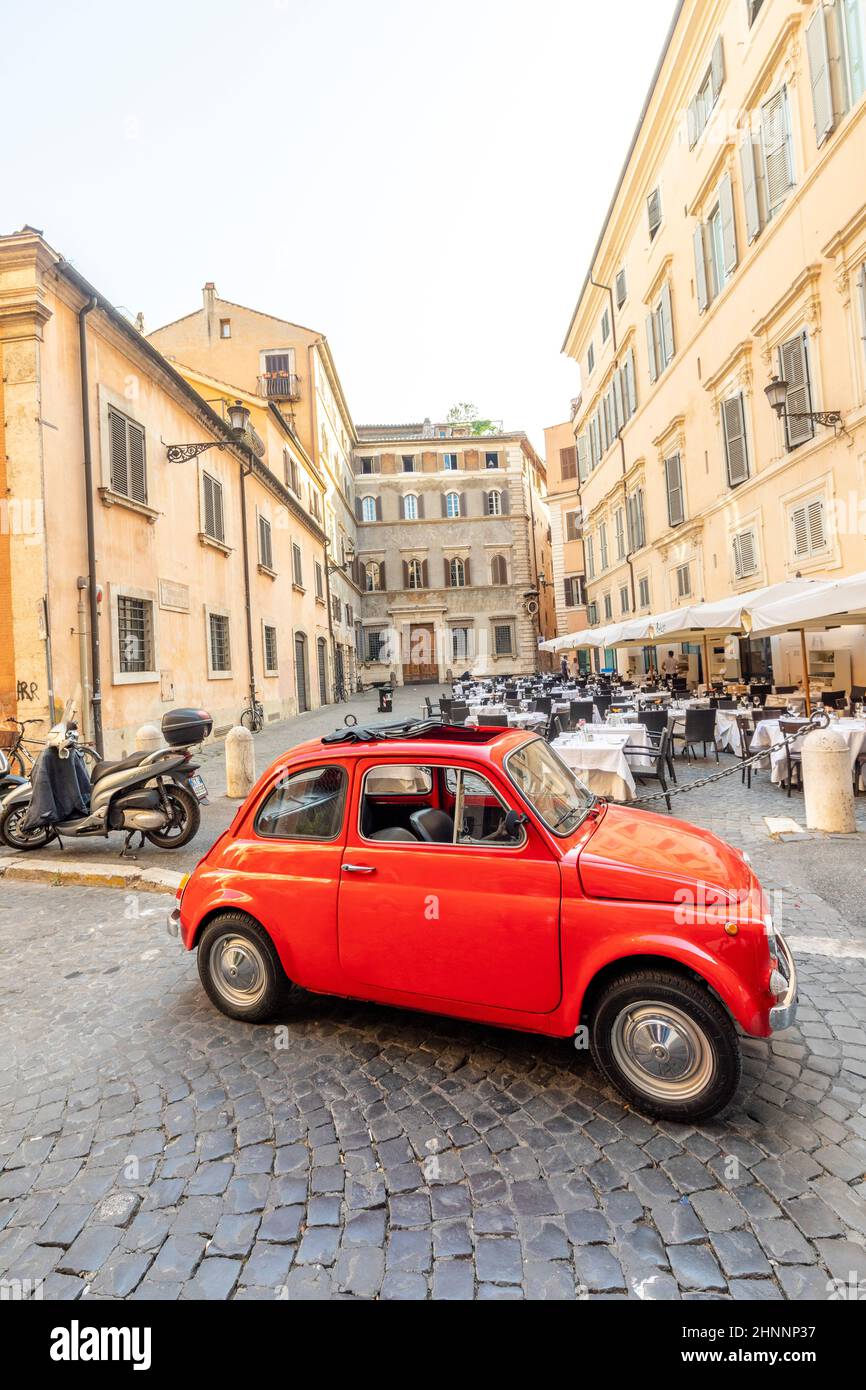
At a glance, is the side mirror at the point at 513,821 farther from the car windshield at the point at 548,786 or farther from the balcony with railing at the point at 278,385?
the balcony with railing at the point at 278,385

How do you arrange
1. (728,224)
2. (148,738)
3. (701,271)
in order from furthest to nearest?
1. (701,271)
2. (728,224)
3. (148,738)

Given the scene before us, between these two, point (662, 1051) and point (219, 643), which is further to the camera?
point (219, 643)

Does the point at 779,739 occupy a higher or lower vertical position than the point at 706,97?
lower

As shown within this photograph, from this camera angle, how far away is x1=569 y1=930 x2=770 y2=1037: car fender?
7.79 ft

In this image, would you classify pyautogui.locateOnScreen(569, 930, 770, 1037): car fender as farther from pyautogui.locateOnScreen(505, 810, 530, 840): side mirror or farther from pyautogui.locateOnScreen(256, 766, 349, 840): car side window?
pyautogui.locateOnScreen(256, 766, 349, 840): car side window

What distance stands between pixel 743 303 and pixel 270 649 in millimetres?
15488

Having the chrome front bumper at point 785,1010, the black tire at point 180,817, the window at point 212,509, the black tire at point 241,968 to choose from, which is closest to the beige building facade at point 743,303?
the chrome front bumper at point 785,1010

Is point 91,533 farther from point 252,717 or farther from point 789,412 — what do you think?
point 789,412

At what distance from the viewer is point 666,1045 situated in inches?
98.3

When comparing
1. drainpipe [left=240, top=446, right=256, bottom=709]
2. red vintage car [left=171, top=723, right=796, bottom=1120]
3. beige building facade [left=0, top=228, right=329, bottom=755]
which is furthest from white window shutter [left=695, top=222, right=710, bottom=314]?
red vintage car [left=171, top=723, right=796, bottom=1120]

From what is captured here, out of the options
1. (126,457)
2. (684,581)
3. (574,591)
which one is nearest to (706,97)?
(684,581)

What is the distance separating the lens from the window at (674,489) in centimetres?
2028

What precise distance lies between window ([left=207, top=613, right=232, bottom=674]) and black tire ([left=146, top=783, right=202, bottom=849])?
9.03 metres
